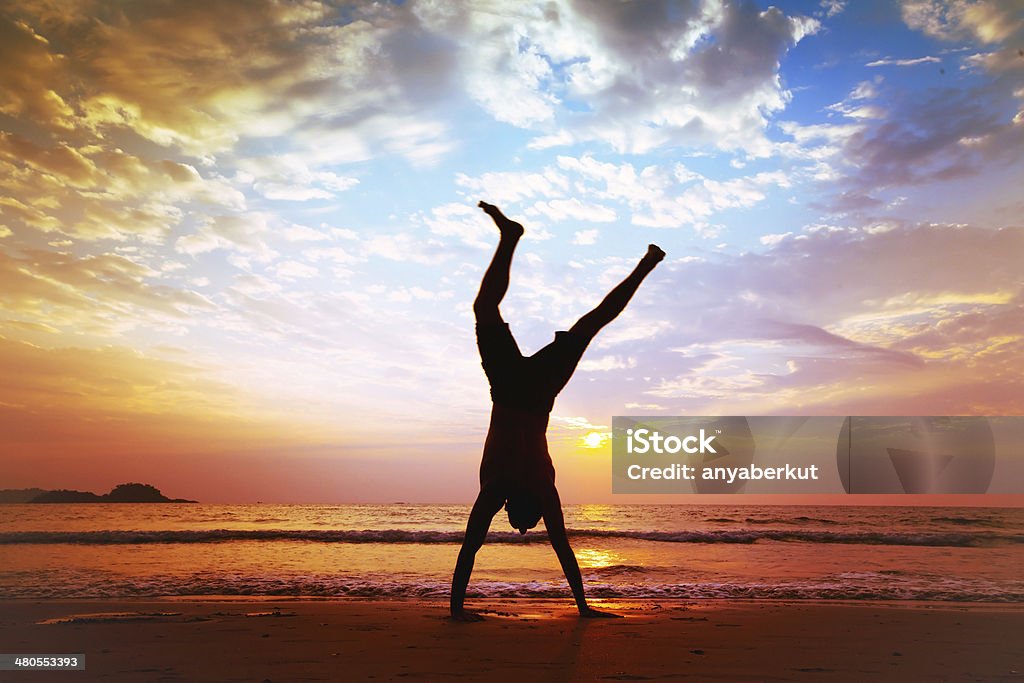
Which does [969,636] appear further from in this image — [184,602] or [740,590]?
[184,602]

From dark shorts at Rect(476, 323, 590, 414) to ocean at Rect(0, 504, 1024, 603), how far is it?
14.4ft

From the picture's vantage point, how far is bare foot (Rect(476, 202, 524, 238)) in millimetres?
5254

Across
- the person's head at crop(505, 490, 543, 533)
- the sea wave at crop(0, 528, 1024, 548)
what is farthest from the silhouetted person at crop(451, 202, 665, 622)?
the sea wave at crop(0, 528, 1024, 548)

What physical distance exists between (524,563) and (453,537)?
22.7 ft

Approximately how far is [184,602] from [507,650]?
5.09 meters

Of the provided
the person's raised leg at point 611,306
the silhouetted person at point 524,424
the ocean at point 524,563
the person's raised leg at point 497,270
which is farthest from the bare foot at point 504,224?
the ocean at point 524,563

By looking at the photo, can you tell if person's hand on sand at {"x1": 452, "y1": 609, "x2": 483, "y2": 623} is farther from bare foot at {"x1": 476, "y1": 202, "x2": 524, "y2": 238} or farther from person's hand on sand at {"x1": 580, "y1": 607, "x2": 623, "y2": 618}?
bare foot at {"x1": 476, "y1": 202, "x2": 524, "y2": 238}

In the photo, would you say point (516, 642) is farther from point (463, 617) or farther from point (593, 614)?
point (593, 614)

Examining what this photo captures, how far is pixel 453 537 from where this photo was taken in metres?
19.4

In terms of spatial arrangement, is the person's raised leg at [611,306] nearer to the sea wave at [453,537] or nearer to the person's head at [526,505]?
the person's head at [526,505]

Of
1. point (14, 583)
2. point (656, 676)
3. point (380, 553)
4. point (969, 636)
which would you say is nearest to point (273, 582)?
point (14, 583)

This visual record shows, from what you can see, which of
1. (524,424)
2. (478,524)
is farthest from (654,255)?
(478,524)

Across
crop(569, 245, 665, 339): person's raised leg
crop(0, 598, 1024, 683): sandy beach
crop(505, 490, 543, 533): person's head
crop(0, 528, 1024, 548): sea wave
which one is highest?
crop(569, 245, 665, 339): person's raised leg

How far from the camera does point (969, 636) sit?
5.96 metres
